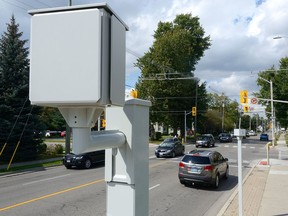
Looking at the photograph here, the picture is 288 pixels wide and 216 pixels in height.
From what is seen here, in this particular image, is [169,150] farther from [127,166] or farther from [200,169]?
[127,166]

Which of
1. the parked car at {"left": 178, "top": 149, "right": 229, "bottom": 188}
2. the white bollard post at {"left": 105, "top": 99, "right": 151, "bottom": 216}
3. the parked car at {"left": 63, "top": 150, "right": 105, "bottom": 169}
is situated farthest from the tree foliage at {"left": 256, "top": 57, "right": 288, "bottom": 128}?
the white bollard post at {"left": 105, "top": 99, "right": 151, "bottom": 216}

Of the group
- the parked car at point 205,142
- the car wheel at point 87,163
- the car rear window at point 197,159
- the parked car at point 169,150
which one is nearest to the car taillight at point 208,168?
the car rear window at point 197,159

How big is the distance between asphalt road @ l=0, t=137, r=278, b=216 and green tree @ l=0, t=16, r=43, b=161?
6340 millimetres

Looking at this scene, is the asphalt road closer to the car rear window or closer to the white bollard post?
the car rear window

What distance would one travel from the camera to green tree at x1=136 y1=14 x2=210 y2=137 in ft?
183

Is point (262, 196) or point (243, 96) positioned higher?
point (243, 96)

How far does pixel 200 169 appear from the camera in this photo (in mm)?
15312

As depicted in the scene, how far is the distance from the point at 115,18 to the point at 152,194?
12.5m

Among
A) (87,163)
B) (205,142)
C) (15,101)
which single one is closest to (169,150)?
(87,163)

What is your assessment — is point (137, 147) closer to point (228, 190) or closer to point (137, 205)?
point (137, 205)

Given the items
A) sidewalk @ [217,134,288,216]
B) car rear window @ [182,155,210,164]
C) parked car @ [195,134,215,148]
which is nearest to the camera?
sidewalk @ [217,134,288,216]

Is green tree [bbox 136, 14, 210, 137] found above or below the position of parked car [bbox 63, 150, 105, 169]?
above

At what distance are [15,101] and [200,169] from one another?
1613 centimetres

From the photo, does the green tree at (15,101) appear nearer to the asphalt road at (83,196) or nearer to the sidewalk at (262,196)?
the asphalt road at (83,196)
